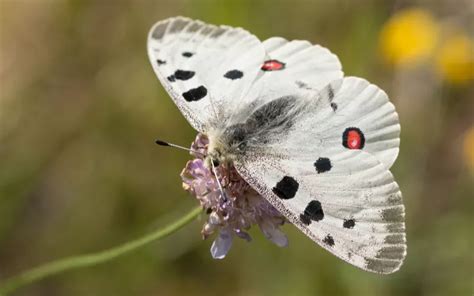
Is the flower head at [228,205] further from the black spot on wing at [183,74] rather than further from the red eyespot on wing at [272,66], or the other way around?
the red eyespot on wing at [272,66]

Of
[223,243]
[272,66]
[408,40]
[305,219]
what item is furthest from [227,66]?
[408,40]

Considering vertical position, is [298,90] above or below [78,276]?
above

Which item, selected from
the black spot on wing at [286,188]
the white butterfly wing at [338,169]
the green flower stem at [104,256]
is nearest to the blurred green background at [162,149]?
the green flower stem at [104,256]

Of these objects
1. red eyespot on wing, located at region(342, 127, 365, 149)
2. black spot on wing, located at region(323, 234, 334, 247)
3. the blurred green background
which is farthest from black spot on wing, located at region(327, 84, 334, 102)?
the blurred green background

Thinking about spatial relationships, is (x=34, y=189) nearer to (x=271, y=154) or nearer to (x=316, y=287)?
(x=316, y=287)

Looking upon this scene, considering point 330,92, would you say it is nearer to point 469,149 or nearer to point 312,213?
point 312,213

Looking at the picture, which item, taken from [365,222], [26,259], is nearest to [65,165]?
[26,259]
